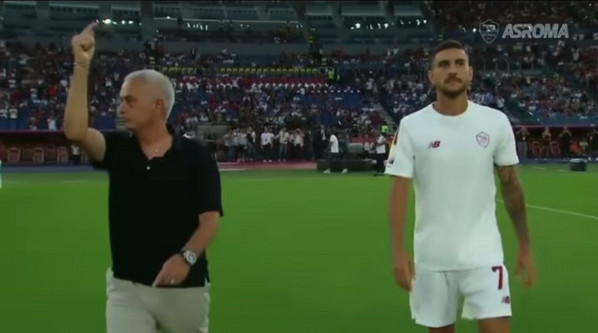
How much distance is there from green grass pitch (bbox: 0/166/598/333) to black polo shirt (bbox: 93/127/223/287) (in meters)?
3.48

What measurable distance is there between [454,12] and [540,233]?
53.0 metres

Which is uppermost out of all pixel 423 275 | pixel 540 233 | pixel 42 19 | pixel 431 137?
pixel 42 19

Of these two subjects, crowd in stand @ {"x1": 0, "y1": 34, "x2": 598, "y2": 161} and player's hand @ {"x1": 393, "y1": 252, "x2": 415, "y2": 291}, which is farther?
crowd in stand @ {"x1": 0, "y1": 34, "x2": 598, "y2": 161}

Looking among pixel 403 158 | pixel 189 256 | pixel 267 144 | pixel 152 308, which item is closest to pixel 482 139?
pixel 403 158

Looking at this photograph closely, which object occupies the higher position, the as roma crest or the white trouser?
the as roma crest

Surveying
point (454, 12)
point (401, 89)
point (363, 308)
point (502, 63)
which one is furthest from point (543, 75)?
point (363, 308)

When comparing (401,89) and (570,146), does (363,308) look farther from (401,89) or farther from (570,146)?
(401,89)

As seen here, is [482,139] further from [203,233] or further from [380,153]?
[380,153]

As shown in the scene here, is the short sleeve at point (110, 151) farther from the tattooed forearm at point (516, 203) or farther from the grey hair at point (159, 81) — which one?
the tattooed forearm at point (516, 203)

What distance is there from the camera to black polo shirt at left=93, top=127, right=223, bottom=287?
14.0ft

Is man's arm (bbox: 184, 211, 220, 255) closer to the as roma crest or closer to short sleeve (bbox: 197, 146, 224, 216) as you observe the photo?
short sleeve (bbox: 197, 146, 224, 216)

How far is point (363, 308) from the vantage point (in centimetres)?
851

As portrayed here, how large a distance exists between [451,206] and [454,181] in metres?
0.14

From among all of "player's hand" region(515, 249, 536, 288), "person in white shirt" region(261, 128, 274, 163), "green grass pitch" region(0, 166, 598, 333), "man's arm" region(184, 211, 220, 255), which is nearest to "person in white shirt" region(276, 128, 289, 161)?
"person in white shirt" region(261, 128, 274, 163)
